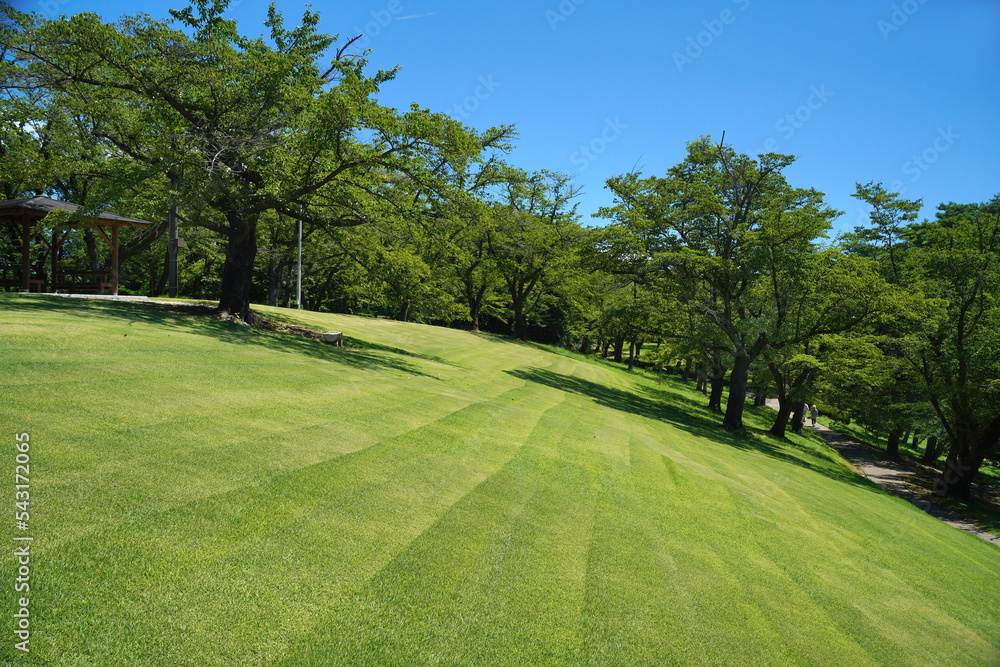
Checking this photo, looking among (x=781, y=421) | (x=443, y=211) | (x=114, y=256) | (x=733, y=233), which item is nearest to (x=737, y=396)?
(x=781, y=421)

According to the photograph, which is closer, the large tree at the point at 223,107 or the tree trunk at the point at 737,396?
the large tree at the point at 223,107

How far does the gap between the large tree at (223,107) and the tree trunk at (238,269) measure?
0.80 metres

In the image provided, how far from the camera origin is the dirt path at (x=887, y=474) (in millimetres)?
15713

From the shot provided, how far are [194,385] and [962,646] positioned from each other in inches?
367

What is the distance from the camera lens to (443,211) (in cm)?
1502

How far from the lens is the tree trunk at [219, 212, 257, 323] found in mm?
15133

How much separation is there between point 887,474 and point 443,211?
72.4 ft

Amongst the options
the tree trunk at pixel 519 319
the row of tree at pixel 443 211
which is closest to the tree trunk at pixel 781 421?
the row of tree at pixel 443 211

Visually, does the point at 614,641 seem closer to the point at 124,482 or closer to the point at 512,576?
the point at 512,576

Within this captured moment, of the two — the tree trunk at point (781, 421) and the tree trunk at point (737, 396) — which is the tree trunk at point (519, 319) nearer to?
the tree trunk at point (781, 421)

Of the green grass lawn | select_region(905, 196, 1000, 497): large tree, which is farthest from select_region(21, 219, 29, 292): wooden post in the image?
select_region(905, 196, 1000, 497): large tree

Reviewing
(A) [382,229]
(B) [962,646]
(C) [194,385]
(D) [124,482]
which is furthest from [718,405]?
(D) [124,482]

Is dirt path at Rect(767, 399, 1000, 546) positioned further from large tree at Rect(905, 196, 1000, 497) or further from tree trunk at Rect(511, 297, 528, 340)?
tree trunk at Rect(511, 297, 528, 340)

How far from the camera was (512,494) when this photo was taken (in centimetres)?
582
